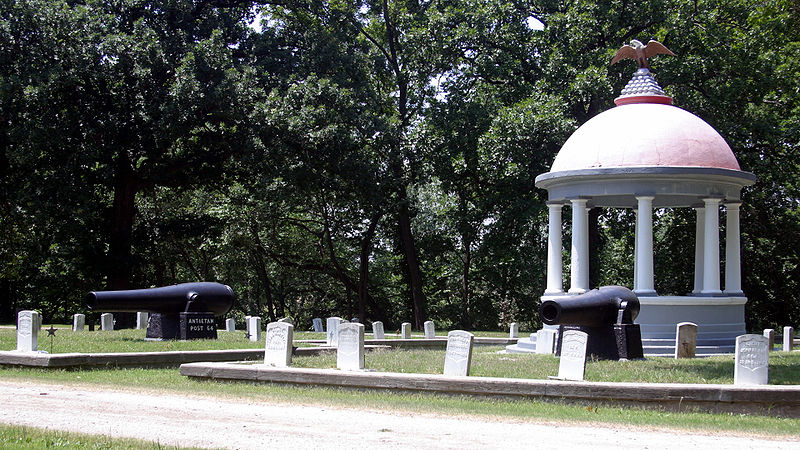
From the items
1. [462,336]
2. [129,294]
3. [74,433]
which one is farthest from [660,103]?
[74,433]

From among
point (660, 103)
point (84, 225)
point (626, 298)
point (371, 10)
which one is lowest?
point (626, 298)

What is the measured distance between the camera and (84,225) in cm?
3606

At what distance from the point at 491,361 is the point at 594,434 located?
860cm

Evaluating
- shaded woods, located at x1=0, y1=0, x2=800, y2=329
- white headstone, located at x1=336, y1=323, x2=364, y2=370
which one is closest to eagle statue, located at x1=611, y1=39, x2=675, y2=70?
shaded woods, located at x1=0, y1=0, x2=800, y2=329

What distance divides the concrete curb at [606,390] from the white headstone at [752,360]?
0.79m

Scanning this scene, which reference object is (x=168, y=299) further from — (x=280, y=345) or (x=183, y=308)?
(x=280, y=345)

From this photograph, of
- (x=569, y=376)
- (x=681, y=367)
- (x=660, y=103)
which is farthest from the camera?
(x=660, y=103)

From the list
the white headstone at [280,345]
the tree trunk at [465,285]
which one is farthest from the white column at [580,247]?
the tree trunk at [465,285]

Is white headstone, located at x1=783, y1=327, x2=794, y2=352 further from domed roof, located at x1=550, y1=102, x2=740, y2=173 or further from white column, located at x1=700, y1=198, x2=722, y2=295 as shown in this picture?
domed roof, located at x1=550, y1=102, x2=740, y2=173

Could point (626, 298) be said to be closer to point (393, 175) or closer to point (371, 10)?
point (393, 175)

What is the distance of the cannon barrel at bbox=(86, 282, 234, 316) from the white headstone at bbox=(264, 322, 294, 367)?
683 centimetres

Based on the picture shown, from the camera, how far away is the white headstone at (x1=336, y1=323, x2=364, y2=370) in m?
16.2

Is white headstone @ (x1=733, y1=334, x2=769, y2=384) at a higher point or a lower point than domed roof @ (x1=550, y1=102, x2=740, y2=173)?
lower

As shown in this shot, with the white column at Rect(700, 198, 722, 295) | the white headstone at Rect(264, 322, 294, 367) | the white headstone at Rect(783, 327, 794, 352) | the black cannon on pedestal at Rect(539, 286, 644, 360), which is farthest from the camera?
the white headstone at Rect(783, 327, 794, 352)
